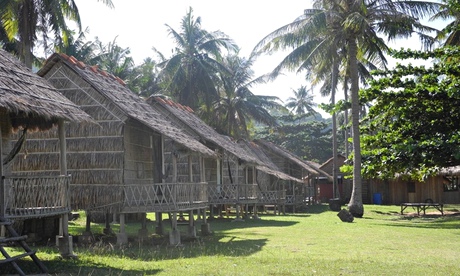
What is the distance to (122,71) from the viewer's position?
137 feet

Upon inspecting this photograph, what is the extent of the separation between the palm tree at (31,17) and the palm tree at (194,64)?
14973mm

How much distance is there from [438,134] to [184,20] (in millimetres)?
37586

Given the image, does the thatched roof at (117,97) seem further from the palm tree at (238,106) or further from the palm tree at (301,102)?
the palm tree at (301,102)

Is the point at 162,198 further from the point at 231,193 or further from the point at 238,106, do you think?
the point at 238,106

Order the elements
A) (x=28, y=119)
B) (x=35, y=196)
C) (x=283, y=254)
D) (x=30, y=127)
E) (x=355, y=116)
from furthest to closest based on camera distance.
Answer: (x=355, y=116) → (x=30, y=127) → (x=283, y=254) → (x=28, y=119) → (x=35, y=196)

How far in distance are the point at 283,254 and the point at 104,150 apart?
7.01m

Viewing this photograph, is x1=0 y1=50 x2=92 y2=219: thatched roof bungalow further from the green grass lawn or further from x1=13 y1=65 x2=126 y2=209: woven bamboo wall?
x1=13 y1=65 x2=126 y2=209: woven bamboo wall

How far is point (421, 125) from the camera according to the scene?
5699 mm

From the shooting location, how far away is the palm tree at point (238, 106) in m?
44.7

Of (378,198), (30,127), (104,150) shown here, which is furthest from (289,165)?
(30,127)

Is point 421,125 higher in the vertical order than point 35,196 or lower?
higher

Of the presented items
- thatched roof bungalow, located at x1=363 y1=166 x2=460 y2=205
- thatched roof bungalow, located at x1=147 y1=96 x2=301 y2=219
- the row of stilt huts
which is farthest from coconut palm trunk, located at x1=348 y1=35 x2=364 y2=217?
thatched roof bungalow, located at x1=363 y1=166 x2=460 y2=205

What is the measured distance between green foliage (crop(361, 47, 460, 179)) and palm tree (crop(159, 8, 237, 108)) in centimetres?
3429

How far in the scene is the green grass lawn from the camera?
1181cm
